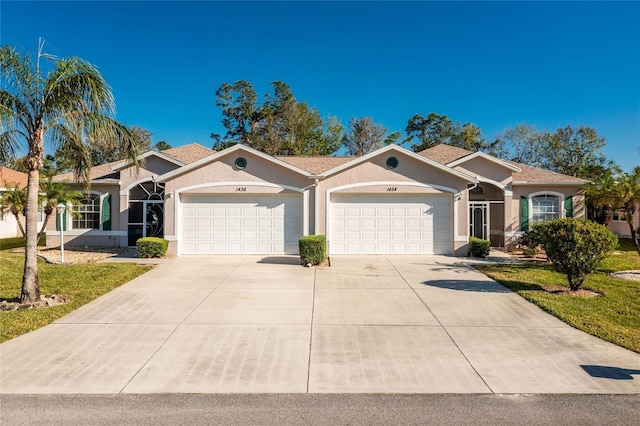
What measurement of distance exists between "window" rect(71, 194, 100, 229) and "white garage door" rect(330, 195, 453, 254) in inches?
431

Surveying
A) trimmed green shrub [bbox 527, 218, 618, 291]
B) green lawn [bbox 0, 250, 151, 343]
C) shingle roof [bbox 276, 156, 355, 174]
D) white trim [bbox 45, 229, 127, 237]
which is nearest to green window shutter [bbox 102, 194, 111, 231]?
white trim [bbox 45, 229, 127, 237]

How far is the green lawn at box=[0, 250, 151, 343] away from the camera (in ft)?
22.1

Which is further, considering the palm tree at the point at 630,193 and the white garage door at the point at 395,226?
the white garage door at the point at 395,226

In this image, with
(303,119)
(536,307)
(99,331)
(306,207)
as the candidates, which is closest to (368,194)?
(306,207)

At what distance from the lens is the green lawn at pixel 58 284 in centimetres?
674

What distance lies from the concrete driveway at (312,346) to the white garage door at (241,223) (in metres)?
5.11

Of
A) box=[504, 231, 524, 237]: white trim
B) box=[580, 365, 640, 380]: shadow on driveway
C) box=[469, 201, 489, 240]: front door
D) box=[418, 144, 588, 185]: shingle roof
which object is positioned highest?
box=[418, 144, 588, 185]: shingle roof

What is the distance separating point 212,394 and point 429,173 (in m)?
12.3

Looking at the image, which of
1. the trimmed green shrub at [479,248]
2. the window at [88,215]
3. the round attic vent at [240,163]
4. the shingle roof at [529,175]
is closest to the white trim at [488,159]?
the shingle roof at [529,175]

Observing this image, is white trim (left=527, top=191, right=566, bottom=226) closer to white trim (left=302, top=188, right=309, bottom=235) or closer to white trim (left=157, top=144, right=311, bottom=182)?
white trim (left=302, top=188, right=309, bottom=235)

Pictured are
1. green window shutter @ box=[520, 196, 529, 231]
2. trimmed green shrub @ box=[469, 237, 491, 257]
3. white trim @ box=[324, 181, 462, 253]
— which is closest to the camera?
trimmed green shrub @ box=[469, 237, 491, 257]

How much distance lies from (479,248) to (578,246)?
570cm

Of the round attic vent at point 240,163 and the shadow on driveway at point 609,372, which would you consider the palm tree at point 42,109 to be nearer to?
the round attic vent at point 240,163

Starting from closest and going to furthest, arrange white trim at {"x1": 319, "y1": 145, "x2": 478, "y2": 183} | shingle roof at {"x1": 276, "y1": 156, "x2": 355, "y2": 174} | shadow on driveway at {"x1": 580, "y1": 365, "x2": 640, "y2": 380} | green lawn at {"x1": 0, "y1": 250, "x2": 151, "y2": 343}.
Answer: shadow on driveway at {"x1": 580, "y1": 365, "x2": 640, "y2": 380} < green lawn at {"x1": 0, "y1": 250, "x2": 151, "y2": 343} < white trim at {"x1": 319, "y1": 145, "x2": 478, "y2": 183} < shingle roof at {"x1": 276, "y1": 156, "x2": 355, "y2": 174}
